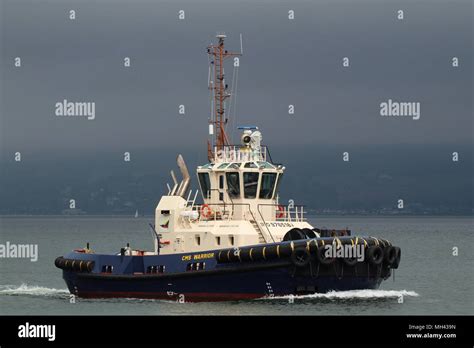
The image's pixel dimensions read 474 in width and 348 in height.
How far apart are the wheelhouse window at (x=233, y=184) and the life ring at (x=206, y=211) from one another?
0.91 m

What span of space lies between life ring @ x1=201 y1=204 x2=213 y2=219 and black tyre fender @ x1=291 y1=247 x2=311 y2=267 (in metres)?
4.96

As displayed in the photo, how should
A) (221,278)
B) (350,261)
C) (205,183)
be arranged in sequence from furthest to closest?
(205,183) → (221,278) → (350,261)

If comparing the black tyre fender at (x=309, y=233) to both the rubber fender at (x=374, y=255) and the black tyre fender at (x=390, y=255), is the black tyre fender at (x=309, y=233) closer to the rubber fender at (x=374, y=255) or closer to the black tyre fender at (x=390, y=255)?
the rubber fender at (x=374, y=255)

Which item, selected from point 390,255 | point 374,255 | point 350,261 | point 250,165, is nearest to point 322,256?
point 350,261

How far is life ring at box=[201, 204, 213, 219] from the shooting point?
47.1 m

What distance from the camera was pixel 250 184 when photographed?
4738 cm

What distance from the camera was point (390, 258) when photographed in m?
45.0

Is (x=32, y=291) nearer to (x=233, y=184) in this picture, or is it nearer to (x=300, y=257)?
(x=233, y=184)

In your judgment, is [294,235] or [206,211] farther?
[206,211]

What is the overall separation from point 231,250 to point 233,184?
12.6 feet

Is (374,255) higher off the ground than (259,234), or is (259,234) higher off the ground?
(259,234)

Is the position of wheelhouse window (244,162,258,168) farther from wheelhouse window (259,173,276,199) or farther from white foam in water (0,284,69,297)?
white foam in water (0,284,69,297)

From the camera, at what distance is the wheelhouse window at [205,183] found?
48.1 metres
